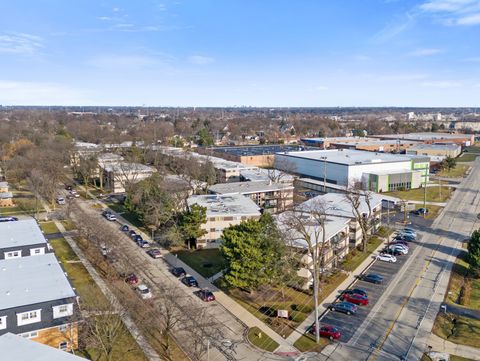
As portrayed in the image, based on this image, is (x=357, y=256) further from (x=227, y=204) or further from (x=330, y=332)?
(x=330, y=332)

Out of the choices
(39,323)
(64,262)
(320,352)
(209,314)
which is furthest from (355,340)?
(64,262)

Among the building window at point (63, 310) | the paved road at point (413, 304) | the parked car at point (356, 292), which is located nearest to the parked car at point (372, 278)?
the paved road at point (413, 304)

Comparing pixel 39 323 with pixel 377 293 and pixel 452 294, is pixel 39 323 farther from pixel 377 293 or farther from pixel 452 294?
pixel 452 294

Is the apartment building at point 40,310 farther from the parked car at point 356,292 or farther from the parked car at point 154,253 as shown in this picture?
the parked car at point 356,292

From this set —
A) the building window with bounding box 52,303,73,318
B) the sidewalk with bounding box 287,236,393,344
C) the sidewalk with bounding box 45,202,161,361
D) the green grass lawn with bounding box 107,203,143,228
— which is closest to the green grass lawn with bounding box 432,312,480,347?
the sidewalk with bounding box 287,236,393,344

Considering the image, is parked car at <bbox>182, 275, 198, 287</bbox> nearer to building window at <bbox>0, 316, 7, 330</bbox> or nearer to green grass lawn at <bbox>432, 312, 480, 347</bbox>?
building window at <bbox>0, 316, 7, 330</bbox>

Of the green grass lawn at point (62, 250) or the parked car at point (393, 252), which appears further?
the parked car at point (393, 252)

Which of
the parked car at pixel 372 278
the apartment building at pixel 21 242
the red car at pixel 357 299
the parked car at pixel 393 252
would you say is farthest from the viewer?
the parked car at pixel 393 252
